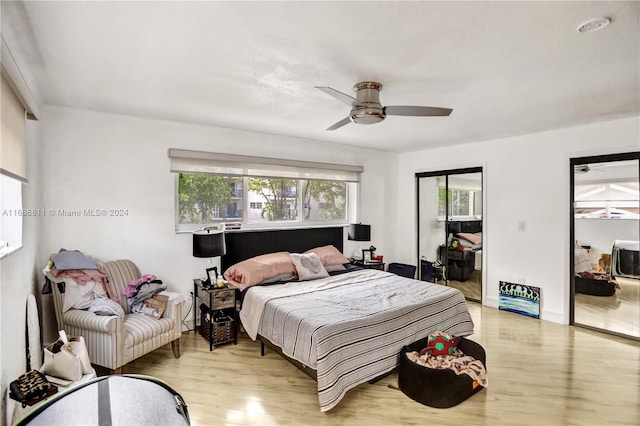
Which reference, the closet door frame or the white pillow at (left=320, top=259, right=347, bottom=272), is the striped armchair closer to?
the white pillow at (left=320, top=259, right=347, bottom=272)

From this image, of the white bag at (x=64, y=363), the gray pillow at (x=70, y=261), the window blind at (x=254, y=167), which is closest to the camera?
the white bag at (x=64, y=363)

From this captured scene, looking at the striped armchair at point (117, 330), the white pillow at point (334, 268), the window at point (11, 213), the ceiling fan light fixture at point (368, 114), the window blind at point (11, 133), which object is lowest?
the striped armchair at point (117, 330)

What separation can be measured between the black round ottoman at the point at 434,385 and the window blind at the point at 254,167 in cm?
276

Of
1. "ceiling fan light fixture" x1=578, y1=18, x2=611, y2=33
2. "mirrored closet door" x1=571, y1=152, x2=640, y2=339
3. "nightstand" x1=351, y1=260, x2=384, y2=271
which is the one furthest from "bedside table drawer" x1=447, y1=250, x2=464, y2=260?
"ceiling fan light fixture" x1=578, y1=18, x2=611, y2=33

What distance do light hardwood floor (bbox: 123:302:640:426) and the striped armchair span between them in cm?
Result: 29

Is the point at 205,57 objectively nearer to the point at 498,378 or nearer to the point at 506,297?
the point at 498,378

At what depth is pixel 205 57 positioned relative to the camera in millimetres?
2107

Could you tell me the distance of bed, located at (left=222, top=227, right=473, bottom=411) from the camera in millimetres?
2369

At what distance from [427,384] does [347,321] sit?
713 mm

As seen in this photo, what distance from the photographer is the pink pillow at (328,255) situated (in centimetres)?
432

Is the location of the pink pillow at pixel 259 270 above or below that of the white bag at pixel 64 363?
above

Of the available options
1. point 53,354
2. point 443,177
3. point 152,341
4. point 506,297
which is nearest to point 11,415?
point 53,354

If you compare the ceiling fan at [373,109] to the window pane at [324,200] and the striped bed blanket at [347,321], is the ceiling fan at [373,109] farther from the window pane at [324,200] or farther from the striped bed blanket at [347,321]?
the window pane at [324,200]

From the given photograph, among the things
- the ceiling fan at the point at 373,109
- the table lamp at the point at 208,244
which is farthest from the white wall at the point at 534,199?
the table lamp at the point at 208,244
